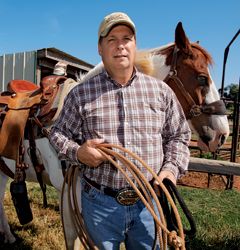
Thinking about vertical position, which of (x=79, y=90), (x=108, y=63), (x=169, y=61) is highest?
(x=169, y=61)

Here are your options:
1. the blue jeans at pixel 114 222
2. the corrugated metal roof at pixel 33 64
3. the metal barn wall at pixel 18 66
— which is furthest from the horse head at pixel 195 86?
the metal barn wall at pixel 18 66

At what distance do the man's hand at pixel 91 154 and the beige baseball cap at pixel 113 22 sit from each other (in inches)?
22.1

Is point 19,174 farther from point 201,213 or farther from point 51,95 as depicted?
point 201,213

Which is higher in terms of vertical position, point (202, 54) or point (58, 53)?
point (58, 53)

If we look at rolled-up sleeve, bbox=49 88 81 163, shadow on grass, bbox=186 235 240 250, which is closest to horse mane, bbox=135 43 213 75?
rolled-up sleeve, bbox=49 88 81 163

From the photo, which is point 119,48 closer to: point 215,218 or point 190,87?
point 190,87

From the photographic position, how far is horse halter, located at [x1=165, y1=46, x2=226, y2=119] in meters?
2.71

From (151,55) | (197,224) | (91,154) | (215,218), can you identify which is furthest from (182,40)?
(215,218)

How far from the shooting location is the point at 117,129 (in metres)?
1.70

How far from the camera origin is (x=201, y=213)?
4.56m

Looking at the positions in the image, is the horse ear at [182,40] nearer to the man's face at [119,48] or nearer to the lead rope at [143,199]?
the man's face at [119,48]

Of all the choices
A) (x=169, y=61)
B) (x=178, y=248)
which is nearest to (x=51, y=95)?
(x=169, y=61)

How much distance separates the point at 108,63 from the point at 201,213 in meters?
3.46

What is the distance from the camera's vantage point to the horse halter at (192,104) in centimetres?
271
